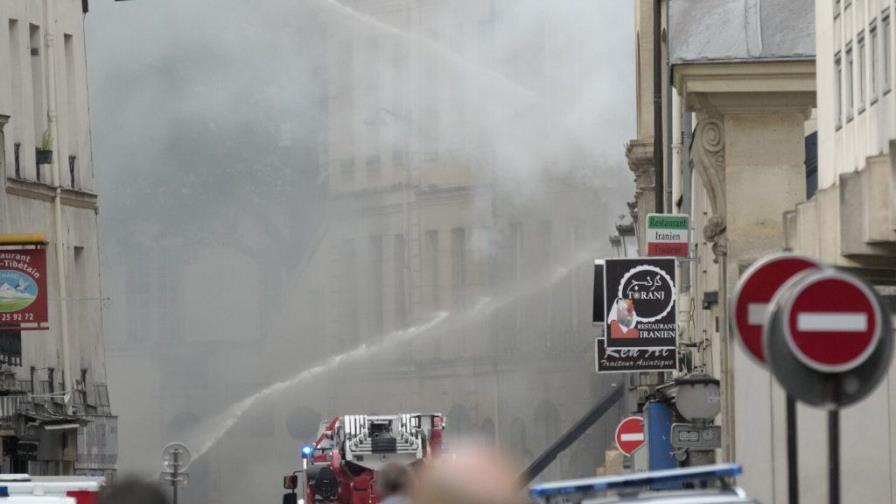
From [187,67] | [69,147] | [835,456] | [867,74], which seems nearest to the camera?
[835,456]

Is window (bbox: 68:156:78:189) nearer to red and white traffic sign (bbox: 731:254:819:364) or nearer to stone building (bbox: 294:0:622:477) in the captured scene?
stone building (bbox: 294:0:622:477)

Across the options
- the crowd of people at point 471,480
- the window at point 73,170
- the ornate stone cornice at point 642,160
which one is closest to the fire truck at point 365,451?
the ornate stone cornice at point 642,160

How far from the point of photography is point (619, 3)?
58594mm

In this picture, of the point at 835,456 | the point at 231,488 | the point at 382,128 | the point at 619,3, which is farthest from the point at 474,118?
the point at 835,456

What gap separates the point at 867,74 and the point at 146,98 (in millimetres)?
42719

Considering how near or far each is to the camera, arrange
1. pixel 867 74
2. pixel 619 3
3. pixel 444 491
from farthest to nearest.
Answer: pixel 619 3
pixel 867 74
pixel 444 491

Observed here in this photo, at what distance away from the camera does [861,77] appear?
21031mm

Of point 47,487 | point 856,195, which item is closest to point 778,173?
point 856,195

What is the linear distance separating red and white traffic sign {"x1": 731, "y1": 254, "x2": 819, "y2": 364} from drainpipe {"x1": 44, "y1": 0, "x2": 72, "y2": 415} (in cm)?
3640

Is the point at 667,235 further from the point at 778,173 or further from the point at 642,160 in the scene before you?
the point at 642,160

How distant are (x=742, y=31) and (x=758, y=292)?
60.1 ft

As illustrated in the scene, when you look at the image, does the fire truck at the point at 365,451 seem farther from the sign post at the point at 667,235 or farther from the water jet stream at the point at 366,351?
the water jet stream at the point at 366,351

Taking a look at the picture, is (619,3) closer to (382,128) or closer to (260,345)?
(382,128)

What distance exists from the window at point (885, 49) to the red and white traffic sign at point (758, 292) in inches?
351
